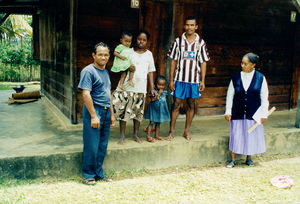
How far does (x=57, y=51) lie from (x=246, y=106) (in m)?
4.22

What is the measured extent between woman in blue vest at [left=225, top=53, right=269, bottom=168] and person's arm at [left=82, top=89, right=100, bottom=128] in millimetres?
2068

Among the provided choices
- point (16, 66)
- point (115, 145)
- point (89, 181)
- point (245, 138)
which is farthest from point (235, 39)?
point (16, 66)

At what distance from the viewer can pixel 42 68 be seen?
362 inches

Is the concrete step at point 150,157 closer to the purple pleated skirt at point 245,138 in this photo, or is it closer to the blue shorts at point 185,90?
the purple pleated skirt at point 245,138

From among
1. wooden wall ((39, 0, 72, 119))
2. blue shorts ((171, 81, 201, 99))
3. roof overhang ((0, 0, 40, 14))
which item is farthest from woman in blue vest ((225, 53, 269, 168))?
roof overhang ((0, 0, 40, 14))

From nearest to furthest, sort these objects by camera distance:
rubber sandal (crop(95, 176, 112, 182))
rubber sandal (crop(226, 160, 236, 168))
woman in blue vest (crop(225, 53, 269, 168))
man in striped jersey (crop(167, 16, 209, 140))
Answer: rubber sandal (crop(95, 176, 112, 182)) → woman in blue vest (crop(225, 53, 269, 168)) → man in striped jersey (crop(167, 16, 209, 140)) → rubber sandal (crop(226, 160, 236, 168))

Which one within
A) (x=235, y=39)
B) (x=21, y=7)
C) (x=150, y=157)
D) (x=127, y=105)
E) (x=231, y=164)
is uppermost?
(x=21, y=7)

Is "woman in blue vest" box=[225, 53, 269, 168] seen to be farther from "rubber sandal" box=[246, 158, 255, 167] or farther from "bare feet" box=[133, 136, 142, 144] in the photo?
"bare feet" box=[133, 136, 142, 144]

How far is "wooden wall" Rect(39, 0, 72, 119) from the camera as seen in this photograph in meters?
5.54

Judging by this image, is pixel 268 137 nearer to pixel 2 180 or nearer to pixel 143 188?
pixel 143 188

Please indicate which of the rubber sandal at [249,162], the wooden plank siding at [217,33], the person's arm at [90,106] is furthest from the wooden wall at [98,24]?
the rubber sandal at [249,162]

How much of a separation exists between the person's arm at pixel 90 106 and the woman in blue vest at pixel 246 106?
207cm

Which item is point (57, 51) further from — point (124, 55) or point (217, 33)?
point (217, 33)

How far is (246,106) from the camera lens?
14.5 feet
